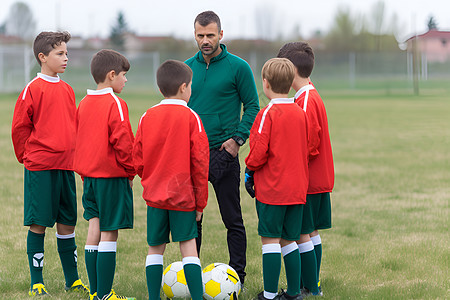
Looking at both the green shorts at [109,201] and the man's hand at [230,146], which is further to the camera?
the man's hand at [230,146]

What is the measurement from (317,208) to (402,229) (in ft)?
8.87

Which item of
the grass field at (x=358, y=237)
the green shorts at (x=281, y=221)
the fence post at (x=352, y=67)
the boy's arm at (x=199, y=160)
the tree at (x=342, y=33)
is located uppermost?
the tree at (x=342, y=33)

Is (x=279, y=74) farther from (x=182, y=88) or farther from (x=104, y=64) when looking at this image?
(x=104, y=64)

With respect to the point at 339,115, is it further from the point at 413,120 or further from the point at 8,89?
the point at 8,89

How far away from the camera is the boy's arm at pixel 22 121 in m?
4.05

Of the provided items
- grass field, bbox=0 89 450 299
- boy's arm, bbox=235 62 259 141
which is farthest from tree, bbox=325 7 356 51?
boy's arm, bbox=235 62 259 141

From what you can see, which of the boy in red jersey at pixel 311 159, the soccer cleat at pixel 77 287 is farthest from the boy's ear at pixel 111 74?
the soccer cleat at pixel 77 287

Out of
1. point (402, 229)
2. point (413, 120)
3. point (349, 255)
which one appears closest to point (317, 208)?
point (349, 255)

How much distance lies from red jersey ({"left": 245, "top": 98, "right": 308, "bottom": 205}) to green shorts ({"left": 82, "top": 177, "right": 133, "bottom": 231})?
89 cm

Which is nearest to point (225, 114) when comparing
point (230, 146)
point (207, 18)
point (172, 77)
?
point (230, 146)

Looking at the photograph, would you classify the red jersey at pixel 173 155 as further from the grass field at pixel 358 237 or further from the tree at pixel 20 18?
the tree at pixel 20 18

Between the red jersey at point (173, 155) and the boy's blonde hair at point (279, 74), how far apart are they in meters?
0.59

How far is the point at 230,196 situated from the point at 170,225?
86 centimetres

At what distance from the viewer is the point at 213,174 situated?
4.35 m
